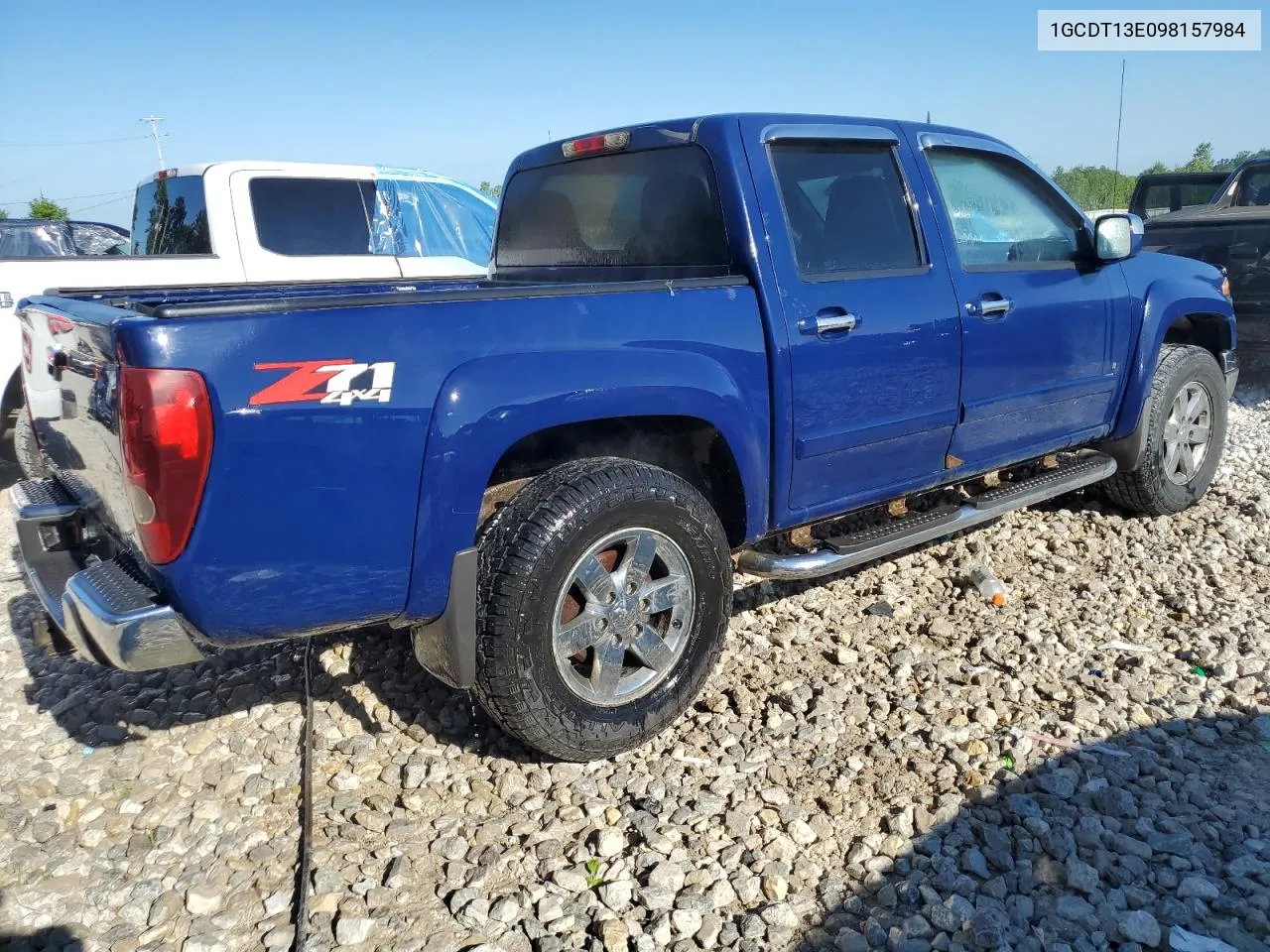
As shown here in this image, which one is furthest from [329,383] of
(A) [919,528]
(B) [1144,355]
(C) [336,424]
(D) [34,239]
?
(D) [34,239]

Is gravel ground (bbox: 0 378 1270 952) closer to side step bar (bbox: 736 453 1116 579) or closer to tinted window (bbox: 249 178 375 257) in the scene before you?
side step bar (bbox: 736 453 1116 579)

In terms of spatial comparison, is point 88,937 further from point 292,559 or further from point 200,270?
point 200,270

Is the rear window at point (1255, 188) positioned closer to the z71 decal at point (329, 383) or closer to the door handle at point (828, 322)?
the door handle at point (828, 322)

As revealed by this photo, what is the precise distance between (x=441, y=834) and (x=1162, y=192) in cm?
1168

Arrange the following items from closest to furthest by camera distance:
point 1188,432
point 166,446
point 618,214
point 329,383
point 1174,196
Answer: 1. point 166,446
2. point 329,383
3. point 618,214
4. point 1188,432
5. point 1174,196

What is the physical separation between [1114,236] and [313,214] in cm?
512

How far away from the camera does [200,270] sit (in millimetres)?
6309

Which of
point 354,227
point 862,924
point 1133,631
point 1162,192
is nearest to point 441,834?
point 862,924

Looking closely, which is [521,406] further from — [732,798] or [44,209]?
[44,209]

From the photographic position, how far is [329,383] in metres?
2.31

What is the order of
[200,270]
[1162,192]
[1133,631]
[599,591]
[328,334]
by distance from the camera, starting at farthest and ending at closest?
[1162,192] < [200,270] < [1133,631] < [599,591] < [328,334]

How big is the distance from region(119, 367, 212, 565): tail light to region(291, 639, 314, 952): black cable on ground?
884 millimetres

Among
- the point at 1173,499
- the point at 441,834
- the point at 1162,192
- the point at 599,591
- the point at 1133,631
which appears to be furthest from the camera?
the point at 1162,192

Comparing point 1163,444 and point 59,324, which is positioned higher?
point 59,324
